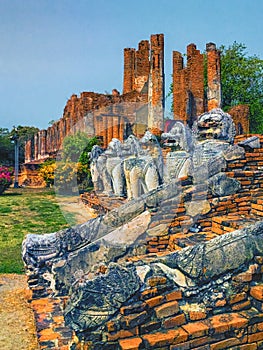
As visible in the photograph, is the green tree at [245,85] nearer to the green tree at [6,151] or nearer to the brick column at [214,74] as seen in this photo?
the brick column at [214,74]

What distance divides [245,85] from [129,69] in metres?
8.44

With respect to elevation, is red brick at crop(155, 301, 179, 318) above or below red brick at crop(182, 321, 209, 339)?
above

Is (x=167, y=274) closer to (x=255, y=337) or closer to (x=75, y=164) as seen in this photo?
(x=255, y=337)

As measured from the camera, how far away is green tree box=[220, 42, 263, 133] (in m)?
27.2

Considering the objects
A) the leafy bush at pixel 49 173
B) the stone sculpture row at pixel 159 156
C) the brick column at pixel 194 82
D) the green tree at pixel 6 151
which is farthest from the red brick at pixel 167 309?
the green tree at pixel 6 151

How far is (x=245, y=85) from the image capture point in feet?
90.6

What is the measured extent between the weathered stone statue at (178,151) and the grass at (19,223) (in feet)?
8.33

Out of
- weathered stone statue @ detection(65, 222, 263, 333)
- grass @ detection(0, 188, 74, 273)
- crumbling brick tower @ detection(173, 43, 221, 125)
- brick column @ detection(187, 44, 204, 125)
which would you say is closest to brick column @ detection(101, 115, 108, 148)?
crumbling brick tower @ detection(173, 43, 221, 125)

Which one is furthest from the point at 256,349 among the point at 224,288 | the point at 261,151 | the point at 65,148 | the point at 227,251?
the point at 65,148

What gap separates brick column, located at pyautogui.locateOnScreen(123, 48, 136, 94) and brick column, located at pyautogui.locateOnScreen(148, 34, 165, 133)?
488cm

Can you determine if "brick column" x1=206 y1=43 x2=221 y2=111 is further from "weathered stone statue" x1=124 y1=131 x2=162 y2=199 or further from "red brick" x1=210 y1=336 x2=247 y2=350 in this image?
"red brick" x1=210 y1=336 x2=247 y2=350

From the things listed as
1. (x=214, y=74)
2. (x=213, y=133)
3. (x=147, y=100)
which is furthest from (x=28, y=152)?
(x=213, y=133)

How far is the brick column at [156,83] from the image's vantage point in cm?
2292

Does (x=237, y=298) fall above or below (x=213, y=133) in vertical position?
below
